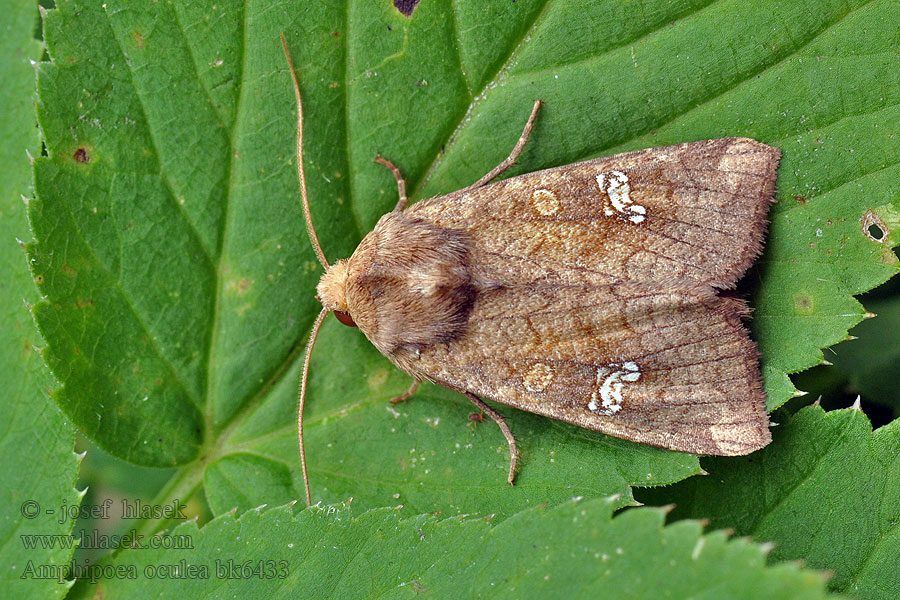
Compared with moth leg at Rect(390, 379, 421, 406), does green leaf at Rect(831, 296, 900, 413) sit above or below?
below

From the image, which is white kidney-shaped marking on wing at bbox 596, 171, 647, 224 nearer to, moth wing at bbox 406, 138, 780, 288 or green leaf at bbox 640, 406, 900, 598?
moth wing at bbox 406, 138, 780, 288

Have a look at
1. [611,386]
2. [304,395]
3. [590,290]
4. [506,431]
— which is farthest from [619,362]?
[304,395]

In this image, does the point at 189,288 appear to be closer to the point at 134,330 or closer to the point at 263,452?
the point at 134,330

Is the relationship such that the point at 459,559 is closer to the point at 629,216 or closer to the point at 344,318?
the point at 344,318

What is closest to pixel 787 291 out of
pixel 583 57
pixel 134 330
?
pixel 583 57

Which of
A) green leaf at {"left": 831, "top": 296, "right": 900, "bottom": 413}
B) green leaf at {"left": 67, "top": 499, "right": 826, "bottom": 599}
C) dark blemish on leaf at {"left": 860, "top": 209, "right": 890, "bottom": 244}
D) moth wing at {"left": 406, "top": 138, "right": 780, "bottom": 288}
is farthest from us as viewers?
green leaf at {"left": 831, "top": 296, "right": 900, "bottom": 413}

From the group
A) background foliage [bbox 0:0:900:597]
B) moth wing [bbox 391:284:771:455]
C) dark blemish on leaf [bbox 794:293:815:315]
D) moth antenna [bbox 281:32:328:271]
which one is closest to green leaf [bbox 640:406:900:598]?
background foliage [bbox 0:0:900:597]

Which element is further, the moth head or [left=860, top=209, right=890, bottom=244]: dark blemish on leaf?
the moth head
